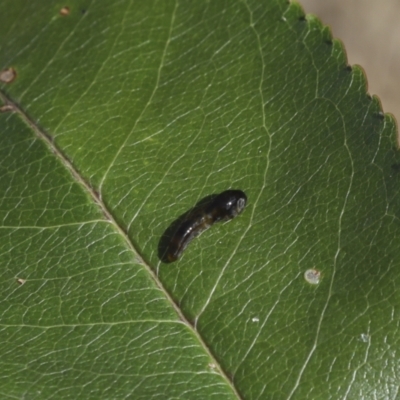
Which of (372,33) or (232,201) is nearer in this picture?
(232,201)

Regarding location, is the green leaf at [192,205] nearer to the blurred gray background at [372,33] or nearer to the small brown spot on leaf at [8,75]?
the small brown spot on leaf at [8,75]

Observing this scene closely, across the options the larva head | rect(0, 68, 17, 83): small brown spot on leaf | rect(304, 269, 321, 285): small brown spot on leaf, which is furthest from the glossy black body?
rect(0, 68, 17, 83): small brown spot on leaf

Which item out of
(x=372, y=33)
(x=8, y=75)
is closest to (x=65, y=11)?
(x=8, y=75)

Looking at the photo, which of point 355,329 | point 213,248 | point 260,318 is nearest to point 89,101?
point 213,248

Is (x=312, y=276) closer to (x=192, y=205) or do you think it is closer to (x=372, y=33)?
(x=192, y=205)

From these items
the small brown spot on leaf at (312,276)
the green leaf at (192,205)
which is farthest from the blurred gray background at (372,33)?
the small brown spot on leaf at (312,276)
